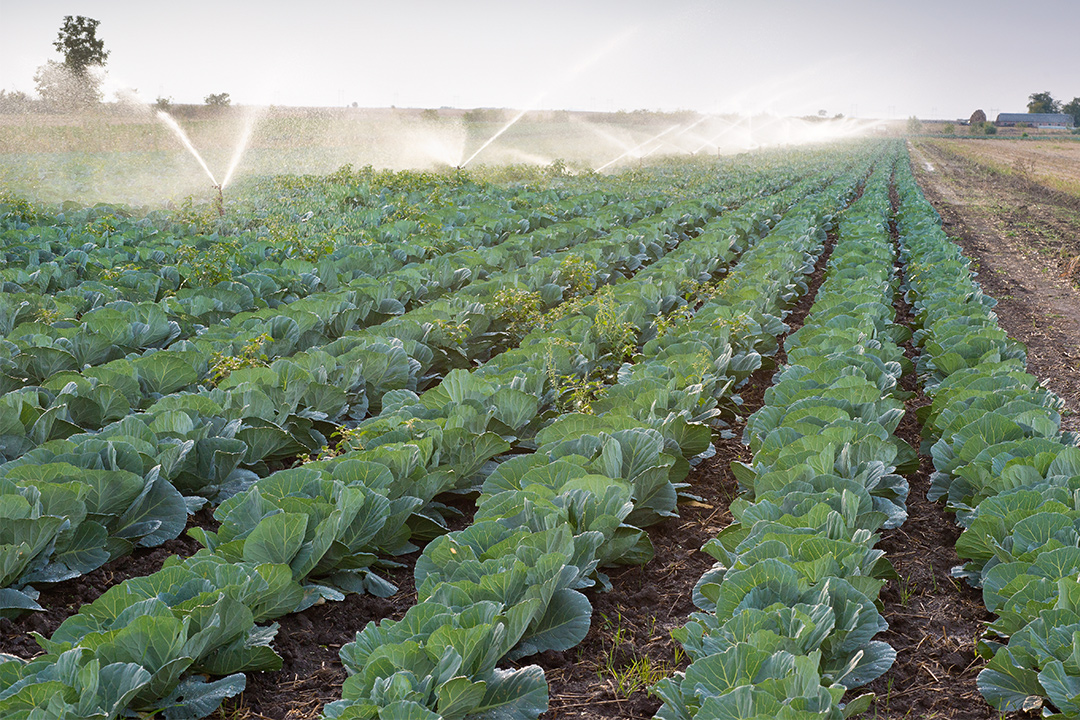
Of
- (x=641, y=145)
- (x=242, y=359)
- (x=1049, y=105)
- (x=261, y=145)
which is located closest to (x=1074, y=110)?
(x=1049, y=105)

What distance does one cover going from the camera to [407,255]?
10070 millimetres

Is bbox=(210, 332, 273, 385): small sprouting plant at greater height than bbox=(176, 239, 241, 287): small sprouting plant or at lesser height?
lesser

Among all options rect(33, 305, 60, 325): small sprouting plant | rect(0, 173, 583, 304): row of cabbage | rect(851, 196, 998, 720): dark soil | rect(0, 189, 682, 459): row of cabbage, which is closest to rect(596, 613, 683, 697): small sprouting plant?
rect(851, 196, 998, 720): dark soil

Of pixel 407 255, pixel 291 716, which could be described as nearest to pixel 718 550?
pixel 291 716

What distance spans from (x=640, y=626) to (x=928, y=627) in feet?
4.01

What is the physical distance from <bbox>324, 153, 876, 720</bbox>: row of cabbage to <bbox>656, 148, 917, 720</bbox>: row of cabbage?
0.44 metres

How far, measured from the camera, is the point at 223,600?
2.59m

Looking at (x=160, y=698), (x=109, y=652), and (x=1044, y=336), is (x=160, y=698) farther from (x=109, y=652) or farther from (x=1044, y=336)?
(x=1044, y=336)

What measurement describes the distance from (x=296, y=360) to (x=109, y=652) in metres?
2.85

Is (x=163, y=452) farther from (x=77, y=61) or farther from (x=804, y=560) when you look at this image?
(x=77, y=61)

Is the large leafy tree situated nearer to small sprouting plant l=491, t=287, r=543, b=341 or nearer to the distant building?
small sprouting plant l=491, t=287, r=543, b=341

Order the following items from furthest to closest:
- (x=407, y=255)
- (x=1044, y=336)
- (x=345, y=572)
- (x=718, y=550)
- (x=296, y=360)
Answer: (x=407, y=255) < (x=1044, y=336) < (x=296, y=360) < (x=345, y=572) < (x=718, y=550)

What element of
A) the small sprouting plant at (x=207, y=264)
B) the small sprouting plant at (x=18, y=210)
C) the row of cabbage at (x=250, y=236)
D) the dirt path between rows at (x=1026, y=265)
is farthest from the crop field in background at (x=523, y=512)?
→ the small sprouting plant at (x=18, y=210)

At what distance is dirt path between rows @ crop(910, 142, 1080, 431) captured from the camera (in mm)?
7341
